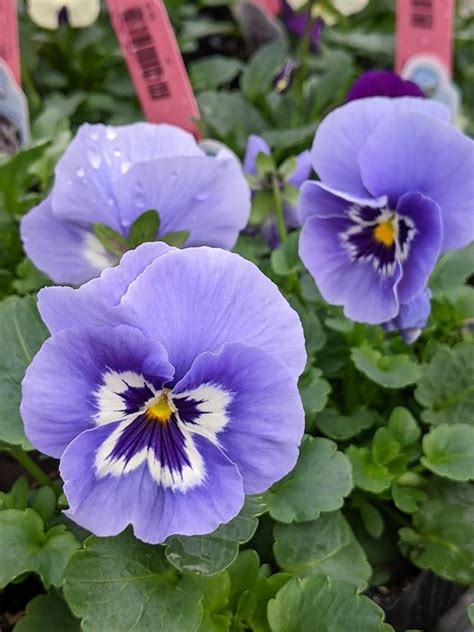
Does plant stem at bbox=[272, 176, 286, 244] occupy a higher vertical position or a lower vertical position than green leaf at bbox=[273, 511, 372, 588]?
higher

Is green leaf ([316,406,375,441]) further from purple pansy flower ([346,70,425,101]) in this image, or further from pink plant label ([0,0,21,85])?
pink plant label ([0,0,21,85])

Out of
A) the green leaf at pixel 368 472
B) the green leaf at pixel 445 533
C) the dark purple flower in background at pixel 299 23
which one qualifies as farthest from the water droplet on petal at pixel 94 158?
the dark purple flower in background at pixel 299 23

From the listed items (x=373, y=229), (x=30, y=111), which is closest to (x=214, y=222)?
(x=373, y=229)

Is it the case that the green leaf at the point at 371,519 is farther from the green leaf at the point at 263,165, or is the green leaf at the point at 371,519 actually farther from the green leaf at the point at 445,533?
the green leaf at the point at 263,165

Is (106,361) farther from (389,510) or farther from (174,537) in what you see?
(389,510)

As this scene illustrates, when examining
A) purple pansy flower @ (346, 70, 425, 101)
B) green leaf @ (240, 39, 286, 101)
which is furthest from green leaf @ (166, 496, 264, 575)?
green leaf @ (240, 39, 286, 101)

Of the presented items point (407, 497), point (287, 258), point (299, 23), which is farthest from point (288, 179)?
point (299, 23)
